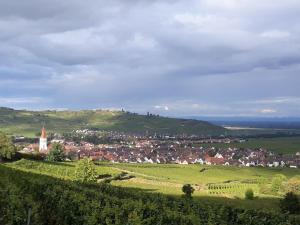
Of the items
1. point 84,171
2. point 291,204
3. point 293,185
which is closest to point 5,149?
point 84,171

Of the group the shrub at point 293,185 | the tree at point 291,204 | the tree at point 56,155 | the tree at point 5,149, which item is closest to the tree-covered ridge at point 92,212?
the tree at point 291,204

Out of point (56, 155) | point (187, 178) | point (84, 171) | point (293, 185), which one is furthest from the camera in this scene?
point (56, 155)

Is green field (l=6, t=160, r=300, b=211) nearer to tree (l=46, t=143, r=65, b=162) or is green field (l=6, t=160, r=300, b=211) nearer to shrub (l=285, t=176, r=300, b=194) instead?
shrub (l=285, t=176, r=300, b=194)

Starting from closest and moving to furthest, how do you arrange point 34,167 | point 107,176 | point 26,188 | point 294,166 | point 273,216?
point 273,216 → point 26,188 → point 34,167 → point 107,176 → point 294,166

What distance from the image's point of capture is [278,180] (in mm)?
105312

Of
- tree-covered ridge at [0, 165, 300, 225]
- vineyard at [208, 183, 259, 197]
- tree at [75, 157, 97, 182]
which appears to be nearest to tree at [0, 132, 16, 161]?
tree at [75, 157, 97, 182]

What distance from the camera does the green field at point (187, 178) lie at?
92.2 metres

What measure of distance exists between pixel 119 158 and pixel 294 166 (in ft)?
232

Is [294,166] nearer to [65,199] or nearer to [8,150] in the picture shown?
[8,150]

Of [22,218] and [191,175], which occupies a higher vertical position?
[22,218]

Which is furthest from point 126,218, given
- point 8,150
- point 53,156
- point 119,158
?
point 119,158

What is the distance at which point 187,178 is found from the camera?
13238 cm

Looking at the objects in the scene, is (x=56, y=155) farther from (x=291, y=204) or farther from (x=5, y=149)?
(x=291, y=204)

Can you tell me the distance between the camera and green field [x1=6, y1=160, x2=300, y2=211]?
303 feet
